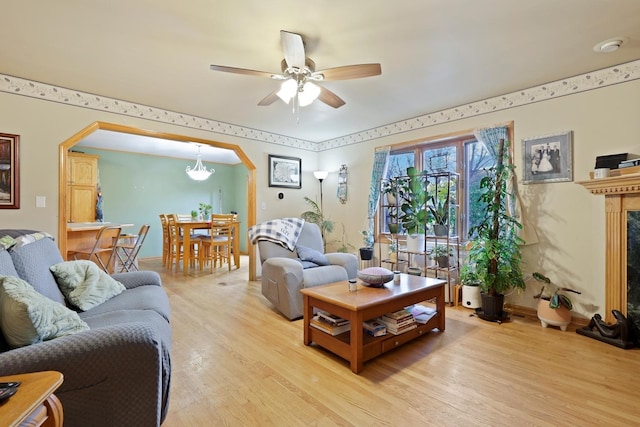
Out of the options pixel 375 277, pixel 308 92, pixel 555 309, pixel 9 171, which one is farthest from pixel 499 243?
pixel 9 171

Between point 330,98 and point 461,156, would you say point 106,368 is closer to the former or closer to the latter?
point 330,98

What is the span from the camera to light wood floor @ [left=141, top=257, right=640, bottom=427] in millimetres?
1567

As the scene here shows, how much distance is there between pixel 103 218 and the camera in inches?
235

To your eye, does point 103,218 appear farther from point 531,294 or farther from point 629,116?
point 629,116

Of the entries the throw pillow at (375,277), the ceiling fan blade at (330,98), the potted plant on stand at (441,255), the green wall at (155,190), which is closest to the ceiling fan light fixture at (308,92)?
the ceiling fan blade at (330,98)

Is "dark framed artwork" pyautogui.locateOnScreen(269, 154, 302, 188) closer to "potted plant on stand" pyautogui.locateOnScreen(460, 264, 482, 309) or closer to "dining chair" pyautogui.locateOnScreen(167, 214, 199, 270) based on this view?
"dining chair" pyautogui.locateOnScreen(167, 214, 199, 270)

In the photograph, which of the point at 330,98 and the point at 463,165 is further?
the point at 463,165

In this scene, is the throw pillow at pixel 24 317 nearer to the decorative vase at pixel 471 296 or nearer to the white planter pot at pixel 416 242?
the white planter pot at pixel 416 242

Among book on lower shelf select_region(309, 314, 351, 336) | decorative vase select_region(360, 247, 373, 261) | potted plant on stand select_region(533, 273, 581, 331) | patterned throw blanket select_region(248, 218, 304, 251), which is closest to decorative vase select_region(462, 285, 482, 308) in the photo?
potted plant on stand select_region(533, 273, 581, 331)

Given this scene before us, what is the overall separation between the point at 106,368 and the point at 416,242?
10.7ft

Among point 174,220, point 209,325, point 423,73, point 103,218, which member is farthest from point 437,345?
point 103,218

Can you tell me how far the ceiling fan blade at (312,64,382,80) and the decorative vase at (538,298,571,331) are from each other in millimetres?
2635

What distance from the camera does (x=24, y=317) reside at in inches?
44.9

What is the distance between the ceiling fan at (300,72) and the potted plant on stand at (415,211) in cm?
162
